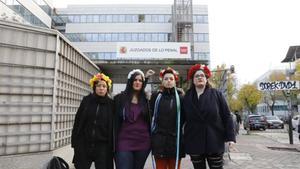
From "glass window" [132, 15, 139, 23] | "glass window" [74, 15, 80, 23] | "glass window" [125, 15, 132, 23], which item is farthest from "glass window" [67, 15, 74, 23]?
"glass window" [132, 15, 139, 23]

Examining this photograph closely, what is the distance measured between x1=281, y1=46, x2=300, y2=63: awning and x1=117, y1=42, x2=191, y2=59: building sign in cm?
3145

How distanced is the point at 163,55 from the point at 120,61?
6284 mm

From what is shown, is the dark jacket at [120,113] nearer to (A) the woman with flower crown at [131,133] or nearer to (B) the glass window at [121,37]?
(A) the woman with flower crown at [131,133]

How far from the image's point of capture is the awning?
44.9m

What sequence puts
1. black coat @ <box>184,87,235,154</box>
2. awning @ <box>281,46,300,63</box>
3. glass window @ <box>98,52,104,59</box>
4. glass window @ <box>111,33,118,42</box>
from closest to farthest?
black coat @ <box>184,87,235,154</box> < glass window @ <box>98,52,104,59</box> < glass window @ <box>111,33,118,42</box> < awning @ <box>281,46,300,63</box>

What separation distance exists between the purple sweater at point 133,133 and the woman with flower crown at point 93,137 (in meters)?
0.17

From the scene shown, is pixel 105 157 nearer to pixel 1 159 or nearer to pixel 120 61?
pixel 1 159

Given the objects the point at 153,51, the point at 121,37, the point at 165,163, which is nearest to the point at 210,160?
the point at 165,163

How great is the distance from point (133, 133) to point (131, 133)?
0.09 ft

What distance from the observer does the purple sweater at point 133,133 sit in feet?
12.6

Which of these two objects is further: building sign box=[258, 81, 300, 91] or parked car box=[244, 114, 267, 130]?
parked car box=[244, 114, 267, 130]

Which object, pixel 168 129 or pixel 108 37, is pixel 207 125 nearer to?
pixel 168 129

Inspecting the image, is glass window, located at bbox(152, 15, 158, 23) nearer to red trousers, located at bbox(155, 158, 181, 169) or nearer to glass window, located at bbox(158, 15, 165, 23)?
glass window, located at bbox(158, 15, 165, 23)

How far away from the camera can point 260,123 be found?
25.9 metres
